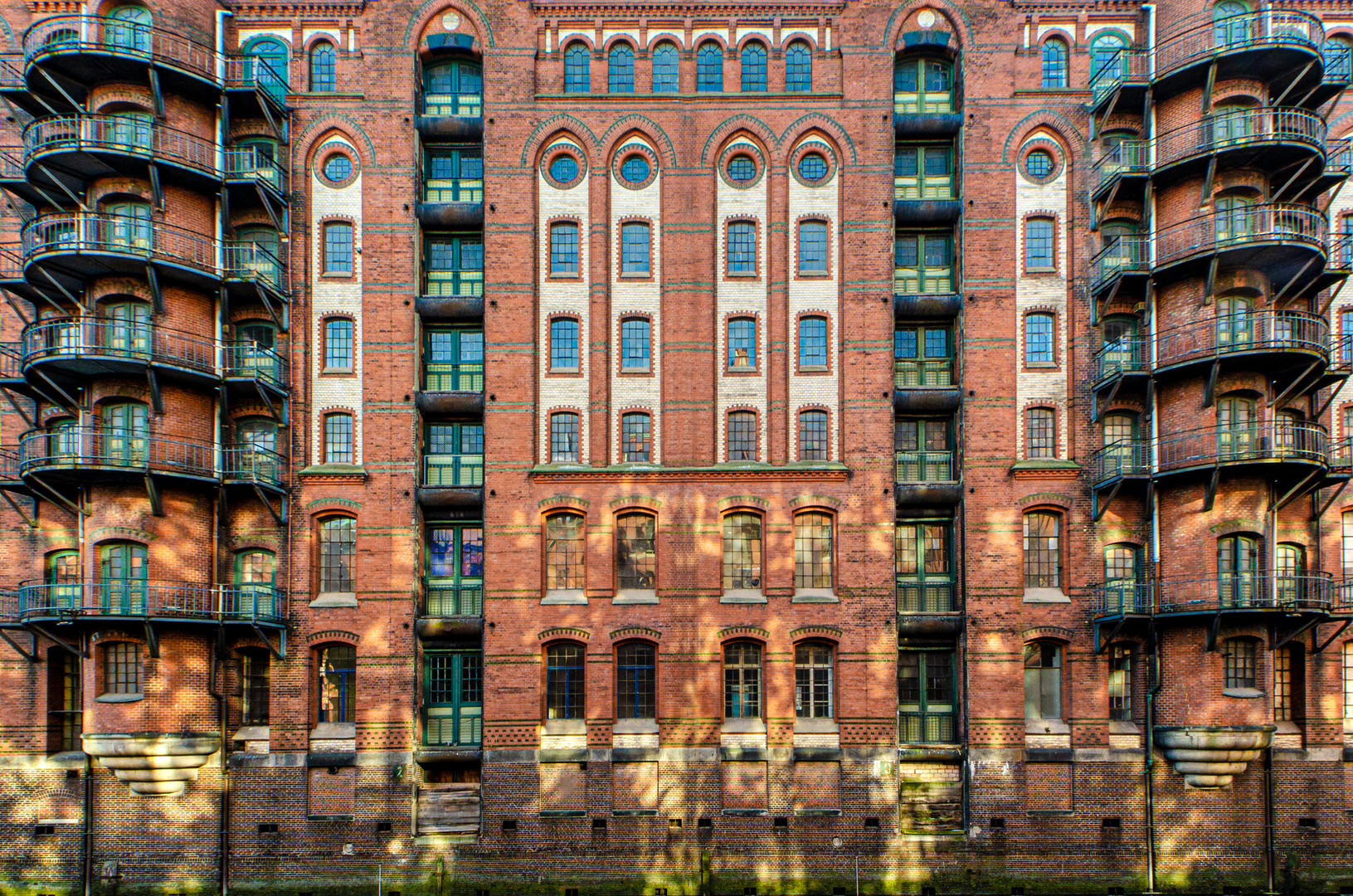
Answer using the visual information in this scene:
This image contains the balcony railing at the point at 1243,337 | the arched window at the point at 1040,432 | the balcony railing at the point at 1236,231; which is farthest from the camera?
the arched window at the point at 1040,432

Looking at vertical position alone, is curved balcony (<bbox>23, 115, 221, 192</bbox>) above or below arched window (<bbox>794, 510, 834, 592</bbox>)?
above

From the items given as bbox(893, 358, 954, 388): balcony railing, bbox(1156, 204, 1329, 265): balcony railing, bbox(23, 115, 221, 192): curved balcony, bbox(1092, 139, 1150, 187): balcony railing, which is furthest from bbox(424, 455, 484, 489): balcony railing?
bbox(1156, 204, 1329, 265): balcony railing

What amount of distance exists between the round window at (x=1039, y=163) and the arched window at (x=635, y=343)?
37.9 ft

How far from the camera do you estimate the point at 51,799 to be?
19.9 metres

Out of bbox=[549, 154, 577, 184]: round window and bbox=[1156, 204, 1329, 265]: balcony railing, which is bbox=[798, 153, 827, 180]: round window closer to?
bbox=[549, 154, 577, 184]: round window

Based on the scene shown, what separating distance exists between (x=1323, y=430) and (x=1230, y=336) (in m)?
3.76

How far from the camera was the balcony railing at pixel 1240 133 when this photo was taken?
19250 millimetres

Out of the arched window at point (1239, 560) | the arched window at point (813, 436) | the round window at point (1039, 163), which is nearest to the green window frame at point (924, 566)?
the arched window at point (813, 436)

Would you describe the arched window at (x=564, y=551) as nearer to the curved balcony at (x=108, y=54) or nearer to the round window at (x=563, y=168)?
the round window at (x=563, y=168)

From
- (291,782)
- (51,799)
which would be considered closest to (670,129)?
(291,782)

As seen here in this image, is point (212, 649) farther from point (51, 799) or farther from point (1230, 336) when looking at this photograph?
point (1230, 336)

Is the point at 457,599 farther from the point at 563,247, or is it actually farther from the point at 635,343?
the point at 563,247

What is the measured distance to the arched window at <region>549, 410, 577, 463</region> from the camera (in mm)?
21078

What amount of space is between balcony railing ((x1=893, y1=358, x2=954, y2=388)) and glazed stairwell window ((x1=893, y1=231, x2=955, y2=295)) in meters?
2.02
